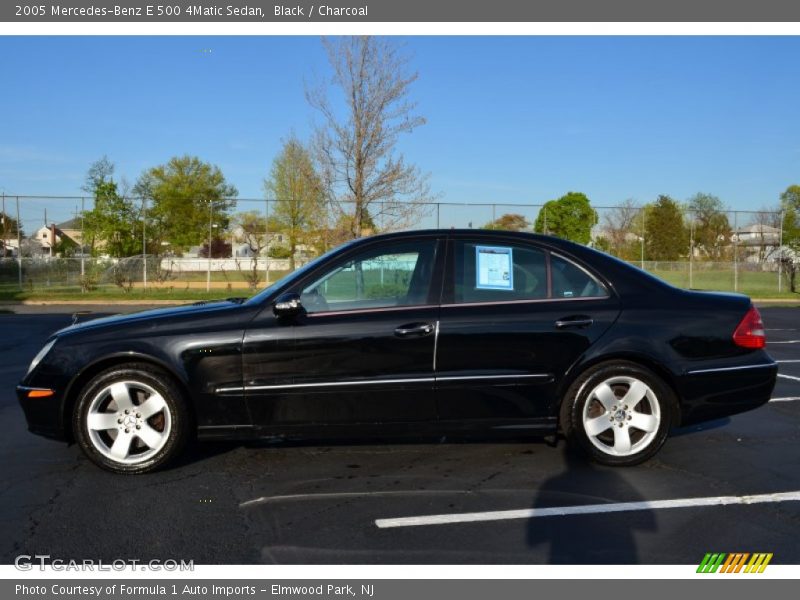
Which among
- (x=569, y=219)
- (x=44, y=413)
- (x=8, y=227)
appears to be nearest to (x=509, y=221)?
(x=569, y=219)

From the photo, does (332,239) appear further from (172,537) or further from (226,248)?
(172,537)

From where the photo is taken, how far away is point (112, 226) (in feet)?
107

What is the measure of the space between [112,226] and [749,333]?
106 ft

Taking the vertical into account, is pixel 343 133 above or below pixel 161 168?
below

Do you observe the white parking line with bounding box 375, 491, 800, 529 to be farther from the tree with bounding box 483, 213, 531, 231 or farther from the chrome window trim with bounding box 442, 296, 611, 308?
the tree with bounding box 483, 213, 531, 231

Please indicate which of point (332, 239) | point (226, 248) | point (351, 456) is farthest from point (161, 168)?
point (351, 456)

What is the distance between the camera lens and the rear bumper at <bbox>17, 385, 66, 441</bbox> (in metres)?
4.53

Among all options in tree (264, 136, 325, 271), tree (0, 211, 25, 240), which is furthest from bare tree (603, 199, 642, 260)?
tree (0, 211, 25, 240)

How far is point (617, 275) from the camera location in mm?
4867

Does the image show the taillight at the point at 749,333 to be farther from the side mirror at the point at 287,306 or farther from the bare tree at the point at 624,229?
the bare tree at the point at 624,229

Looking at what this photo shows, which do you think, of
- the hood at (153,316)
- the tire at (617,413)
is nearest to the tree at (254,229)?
the hood at (153,316)

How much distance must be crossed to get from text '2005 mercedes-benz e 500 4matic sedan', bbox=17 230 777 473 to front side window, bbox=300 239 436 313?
0.5 inches

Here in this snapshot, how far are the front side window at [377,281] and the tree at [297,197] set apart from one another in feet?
51.5
